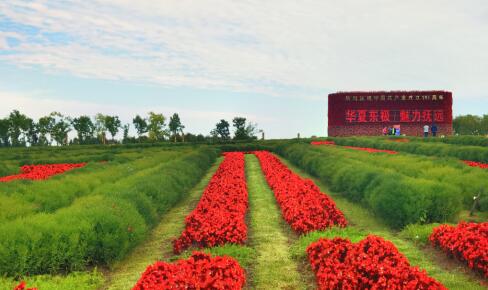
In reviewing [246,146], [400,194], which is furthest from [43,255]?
[246,146]

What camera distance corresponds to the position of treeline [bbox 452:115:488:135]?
10925 cm

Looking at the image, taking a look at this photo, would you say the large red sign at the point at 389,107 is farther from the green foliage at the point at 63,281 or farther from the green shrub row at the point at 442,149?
the green foliage at the point at 63,281

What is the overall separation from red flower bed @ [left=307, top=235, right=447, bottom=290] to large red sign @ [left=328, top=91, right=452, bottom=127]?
53.9 m

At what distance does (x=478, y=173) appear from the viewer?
53.2 feet

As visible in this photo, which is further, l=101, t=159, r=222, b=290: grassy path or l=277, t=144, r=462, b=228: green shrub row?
l=277, t=144, r=462, b=228: green shrub row

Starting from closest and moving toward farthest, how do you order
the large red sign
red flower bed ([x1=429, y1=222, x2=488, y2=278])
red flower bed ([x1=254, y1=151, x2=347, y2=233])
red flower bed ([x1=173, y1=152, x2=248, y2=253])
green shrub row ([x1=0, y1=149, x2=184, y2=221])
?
red flower bed ([x1=429, y1=222, x2=488, y2=278])
red flower bed ([x1=173, y1=152, x2=248, y2=253])
green shrub row ([x1=0, y1=149, x2=184, y2=221])
red flower bed ([x1=254, y1=151, x2=347, y2=233])
the large red sign

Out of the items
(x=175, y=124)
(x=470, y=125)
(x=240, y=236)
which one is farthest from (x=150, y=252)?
(x=470, y=125)

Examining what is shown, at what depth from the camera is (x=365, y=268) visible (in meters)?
7.27

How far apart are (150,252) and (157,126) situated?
260 ft

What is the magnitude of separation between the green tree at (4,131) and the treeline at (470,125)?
10601cm

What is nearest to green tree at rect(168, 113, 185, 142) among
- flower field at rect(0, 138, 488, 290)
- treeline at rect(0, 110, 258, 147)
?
treeline at rect(0, 110, 258, 147)

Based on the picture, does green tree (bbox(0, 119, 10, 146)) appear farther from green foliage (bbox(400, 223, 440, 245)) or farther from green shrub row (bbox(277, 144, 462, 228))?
green foliage (bbox(400, 223, 440, 245))

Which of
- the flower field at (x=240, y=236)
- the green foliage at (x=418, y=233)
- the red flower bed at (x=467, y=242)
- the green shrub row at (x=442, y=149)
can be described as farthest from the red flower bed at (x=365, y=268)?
the green shrub row at (x=442, y=149)

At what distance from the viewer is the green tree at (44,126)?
88062mm
